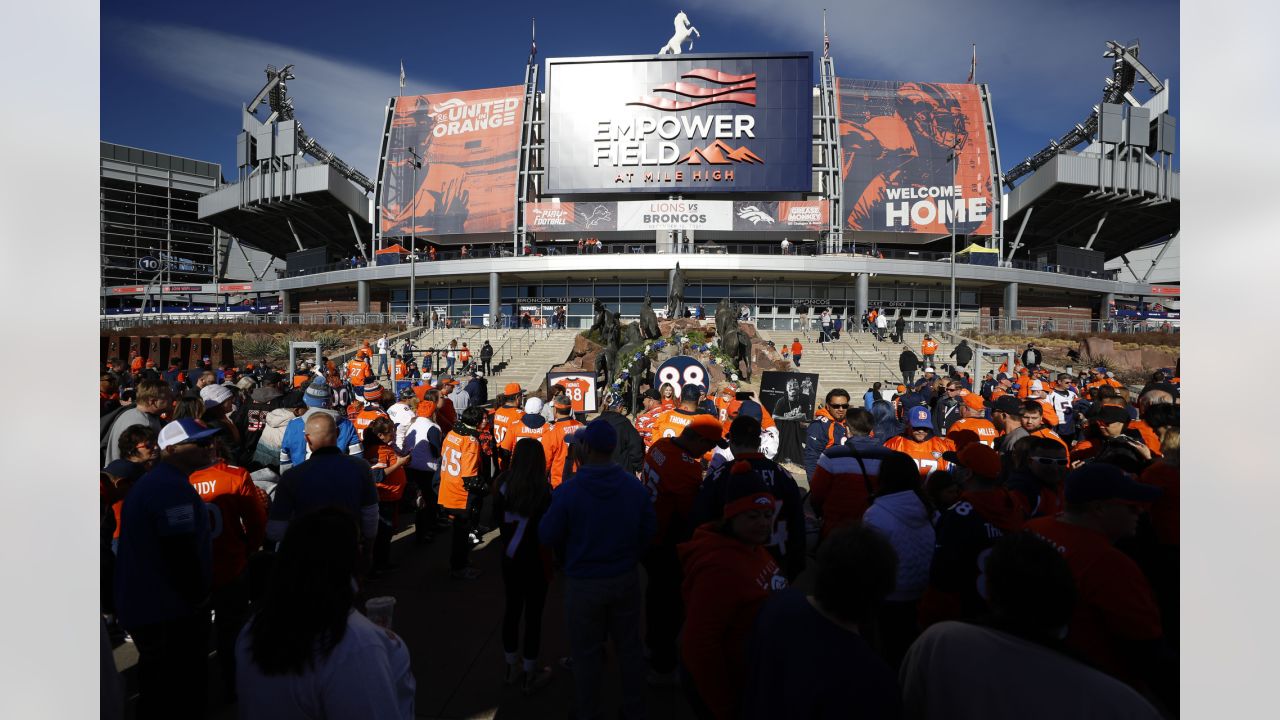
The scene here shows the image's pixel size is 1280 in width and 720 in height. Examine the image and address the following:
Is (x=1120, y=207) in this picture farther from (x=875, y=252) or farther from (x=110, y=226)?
(x=110, y=226)

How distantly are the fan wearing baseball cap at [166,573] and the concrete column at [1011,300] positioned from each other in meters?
48.4

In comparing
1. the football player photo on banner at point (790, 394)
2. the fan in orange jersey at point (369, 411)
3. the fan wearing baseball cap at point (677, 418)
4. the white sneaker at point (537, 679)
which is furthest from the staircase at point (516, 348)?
the white sneaker at point (537, 679)

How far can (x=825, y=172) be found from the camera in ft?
146

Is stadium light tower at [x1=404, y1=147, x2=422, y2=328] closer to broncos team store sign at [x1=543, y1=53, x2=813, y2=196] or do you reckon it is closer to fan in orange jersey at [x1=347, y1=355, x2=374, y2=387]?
broncos team store sign at [x1=543, y1=53, x2=813, y2=196]

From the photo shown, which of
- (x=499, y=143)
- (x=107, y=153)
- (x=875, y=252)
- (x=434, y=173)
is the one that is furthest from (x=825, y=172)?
(x=107, y=153)

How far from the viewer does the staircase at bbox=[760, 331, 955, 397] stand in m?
22.3

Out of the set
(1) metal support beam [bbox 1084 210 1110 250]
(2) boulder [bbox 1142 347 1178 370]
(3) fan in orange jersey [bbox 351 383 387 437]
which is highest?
(1) metal support beam [bbox 1084 210 1110 250]

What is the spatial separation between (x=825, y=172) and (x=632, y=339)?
3357 cm

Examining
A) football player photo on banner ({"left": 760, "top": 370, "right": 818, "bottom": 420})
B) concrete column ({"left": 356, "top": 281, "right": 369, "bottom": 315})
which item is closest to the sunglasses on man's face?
football player photo on banner ({"left": 760, "top": 370, "right": 818, "bottom": 420})

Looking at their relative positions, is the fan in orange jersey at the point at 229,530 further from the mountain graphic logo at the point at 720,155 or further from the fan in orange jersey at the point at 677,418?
the mountain graphic logo at the point at 720,155

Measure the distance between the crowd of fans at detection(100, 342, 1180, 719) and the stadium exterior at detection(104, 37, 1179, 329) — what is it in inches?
1418

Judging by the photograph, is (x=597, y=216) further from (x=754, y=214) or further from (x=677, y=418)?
(x=677, y=418)

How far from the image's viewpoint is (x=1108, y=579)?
217cm

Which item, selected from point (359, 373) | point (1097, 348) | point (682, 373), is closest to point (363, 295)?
point (359, 373)
